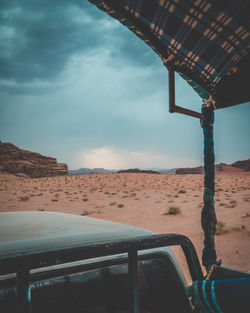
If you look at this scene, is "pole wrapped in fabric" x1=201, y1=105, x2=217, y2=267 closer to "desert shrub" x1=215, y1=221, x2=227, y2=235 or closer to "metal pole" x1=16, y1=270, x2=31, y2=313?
"metal pole" x1=16, y1=270, x2=31, y2=313

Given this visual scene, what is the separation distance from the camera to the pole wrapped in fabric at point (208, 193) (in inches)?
78.7

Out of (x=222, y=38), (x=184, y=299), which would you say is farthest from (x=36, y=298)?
(x=222, y=38)

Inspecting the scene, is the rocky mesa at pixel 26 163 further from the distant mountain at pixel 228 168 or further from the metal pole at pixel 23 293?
the metal pole at pixel 23 293

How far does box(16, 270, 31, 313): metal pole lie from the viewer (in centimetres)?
64

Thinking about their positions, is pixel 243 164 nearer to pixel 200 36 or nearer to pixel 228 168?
pixel 228 168

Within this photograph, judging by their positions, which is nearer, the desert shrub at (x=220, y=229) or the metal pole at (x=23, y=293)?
the metal pole at (x=23, y=293)

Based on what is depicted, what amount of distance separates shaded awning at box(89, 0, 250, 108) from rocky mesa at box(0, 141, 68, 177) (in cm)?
6202

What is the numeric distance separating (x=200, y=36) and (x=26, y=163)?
6596 cm

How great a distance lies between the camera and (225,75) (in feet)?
6.39

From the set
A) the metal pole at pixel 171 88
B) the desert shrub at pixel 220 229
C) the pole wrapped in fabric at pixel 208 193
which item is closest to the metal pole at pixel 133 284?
the pole wrapped in fabric at pixel 208 193

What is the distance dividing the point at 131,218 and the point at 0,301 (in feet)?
32.8

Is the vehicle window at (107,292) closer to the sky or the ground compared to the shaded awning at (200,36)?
closer to the ground

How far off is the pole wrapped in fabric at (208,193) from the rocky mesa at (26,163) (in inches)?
2436

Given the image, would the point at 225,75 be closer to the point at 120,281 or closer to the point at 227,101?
the point at 227,101
